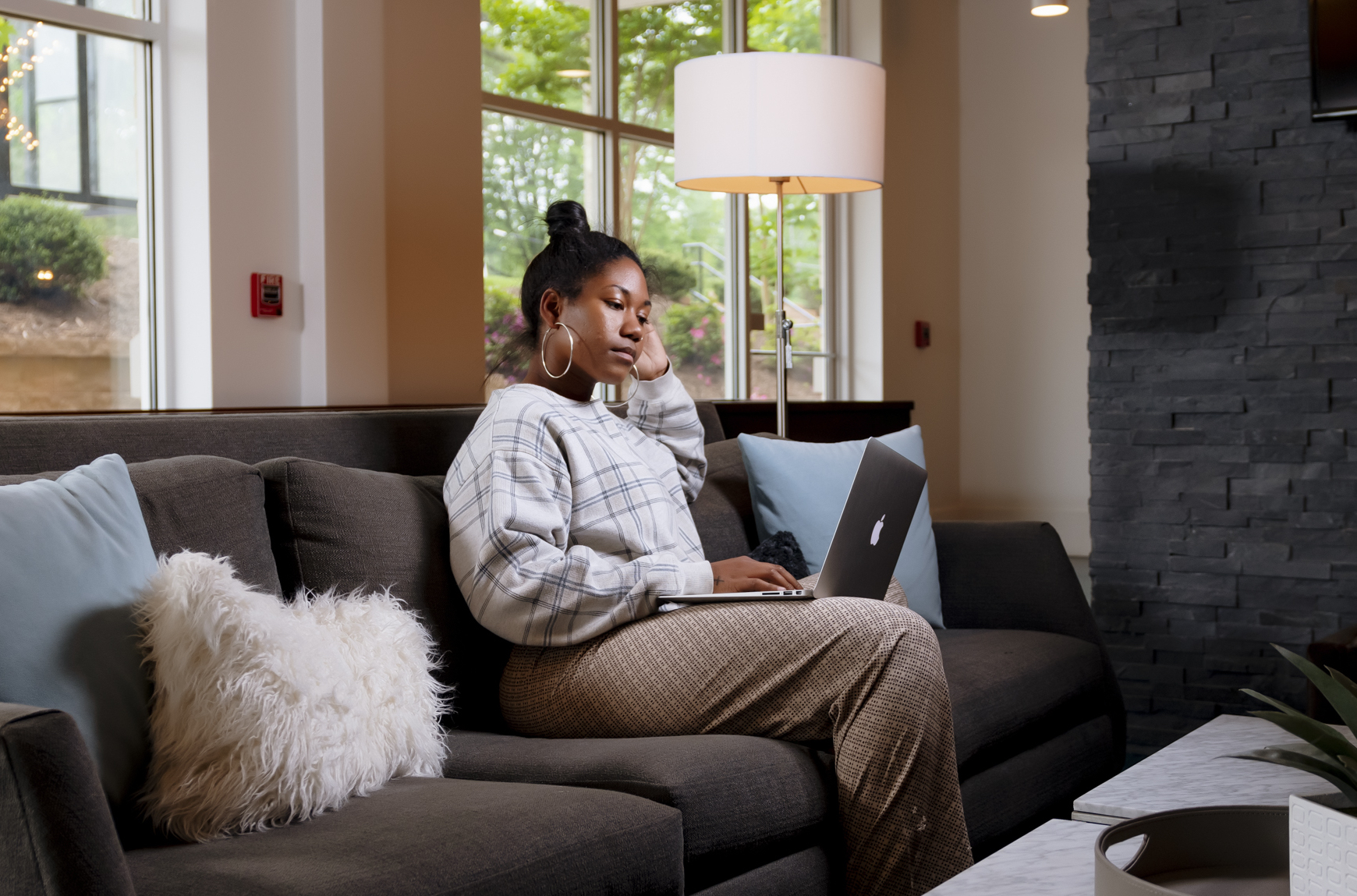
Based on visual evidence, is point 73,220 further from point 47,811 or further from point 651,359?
point 47,811

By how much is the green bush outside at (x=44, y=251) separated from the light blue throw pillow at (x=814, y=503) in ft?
4.81

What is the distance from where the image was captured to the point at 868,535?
6.37 ft

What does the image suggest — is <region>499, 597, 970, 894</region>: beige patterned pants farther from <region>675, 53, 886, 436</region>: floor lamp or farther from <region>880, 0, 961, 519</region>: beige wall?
<region>880, 0, 961, 519</region>: beige wall

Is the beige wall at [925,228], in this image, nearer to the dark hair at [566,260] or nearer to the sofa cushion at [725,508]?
the sofa cushion at [725,508]

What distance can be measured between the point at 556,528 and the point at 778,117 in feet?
4.20

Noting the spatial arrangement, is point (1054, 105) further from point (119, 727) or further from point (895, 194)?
point (119, 727)

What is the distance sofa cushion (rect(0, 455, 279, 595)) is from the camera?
157 centimetres

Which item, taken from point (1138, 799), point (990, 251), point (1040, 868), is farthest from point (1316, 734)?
point (990, 251)

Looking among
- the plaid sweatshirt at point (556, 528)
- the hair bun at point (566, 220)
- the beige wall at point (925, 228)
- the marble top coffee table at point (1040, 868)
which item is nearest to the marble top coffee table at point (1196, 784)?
the marble top coffee table at point (1040, 868)

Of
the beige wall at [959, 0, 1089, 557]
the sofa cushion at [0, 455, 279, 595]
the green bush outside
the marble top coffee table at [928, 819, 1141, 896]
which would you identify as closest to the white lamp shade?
the green bush outside

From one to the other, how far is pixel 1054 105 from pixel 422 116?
10.0 feet

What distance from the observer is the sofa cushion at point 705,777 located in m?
1.54

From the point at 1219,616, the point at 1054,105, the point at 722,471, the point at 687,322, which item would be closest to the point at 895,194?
the point at 1054,105

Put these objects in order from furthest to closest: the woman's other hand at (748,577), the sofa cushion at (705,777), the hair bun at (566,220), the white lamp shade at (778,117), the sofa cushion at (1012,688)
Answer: the white lamp shade at (778,117)
the hair bun at (566,220)
the sofa cushion at (1012,688)
the woman's other hand at (748,577)
the sofa cushion at (705,777)
